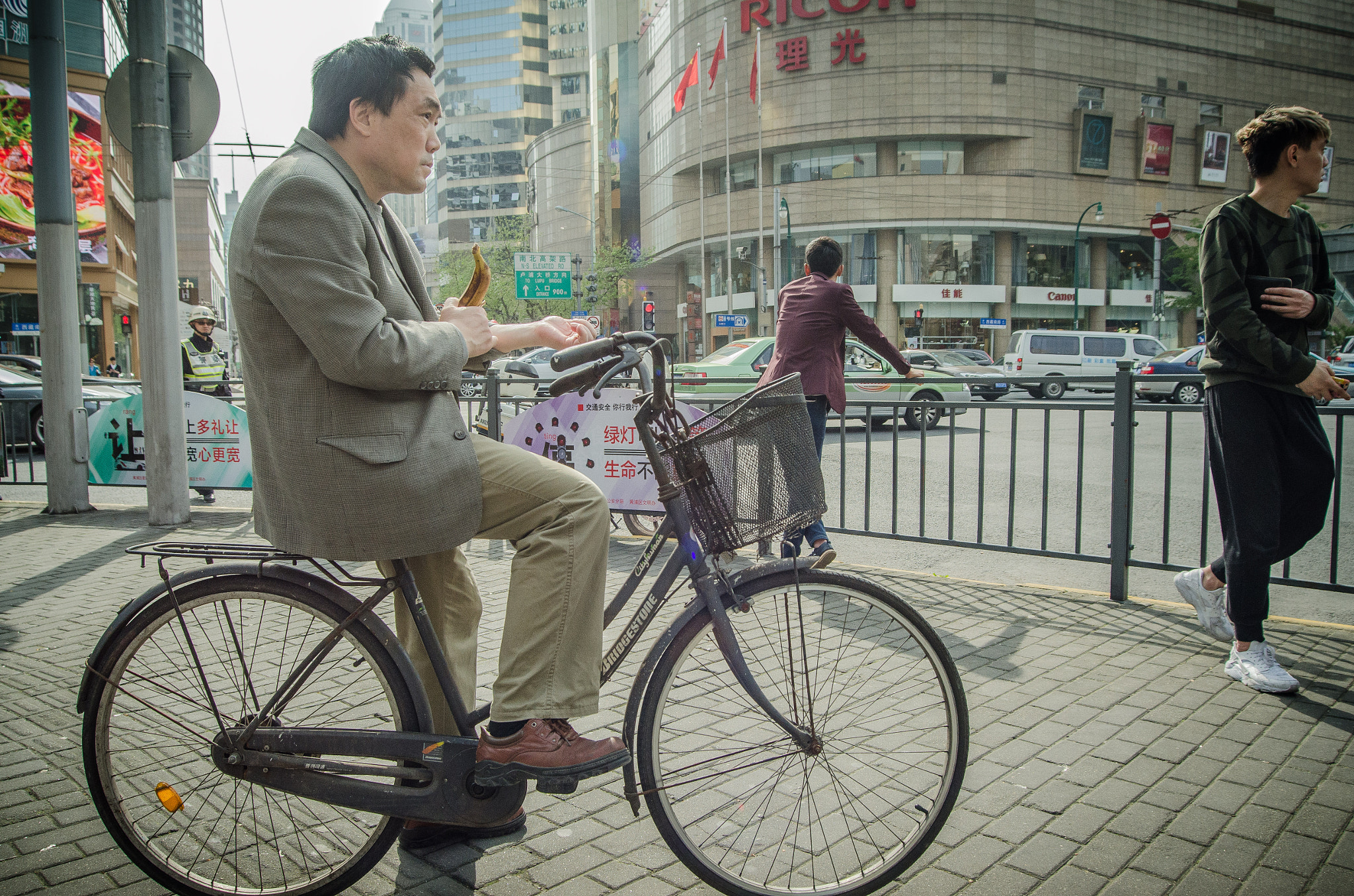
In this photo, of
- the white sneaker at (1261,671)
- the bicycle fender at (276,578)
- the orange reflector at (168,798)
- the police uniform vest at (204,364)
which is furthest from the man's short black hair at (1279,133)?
the police uniform vest at (204,364)

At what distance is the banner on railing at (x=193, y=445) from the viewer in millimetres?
8250

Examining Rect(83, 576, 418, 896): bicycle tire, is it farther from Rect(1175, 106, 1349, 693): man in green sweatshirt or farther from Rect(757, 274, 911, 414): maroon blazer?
Rect(757, 274, 911, 414): maroon blazer

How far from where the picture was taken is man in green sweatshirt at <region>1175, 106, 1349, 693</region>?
11.5ft

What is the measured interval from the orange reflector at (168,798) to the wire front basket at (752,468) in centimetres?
145

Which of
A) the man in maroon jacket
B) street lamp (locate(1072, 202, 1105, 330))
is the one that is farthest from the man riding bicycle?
street lamp (locate(1072, 202, 1105, 330))

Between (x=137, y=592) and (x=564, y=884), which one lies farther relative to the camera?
(x=137, y=592)

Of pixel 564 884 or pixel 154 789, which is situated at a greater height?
pixel 154 789

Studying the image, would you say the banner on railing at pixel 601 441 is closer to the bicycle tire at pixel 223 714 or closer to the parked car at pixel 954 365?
the bicycle tire at pixel 223 714

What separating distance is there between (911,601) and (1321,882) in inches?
103

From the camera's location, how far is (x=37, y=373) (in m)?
15.8

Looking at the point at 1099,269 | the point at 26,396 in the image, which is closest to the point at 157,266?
the point at 26,396

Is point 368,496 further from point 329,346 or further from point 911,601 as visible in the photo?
point 911,601

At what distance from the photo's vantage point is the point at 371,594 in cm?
211

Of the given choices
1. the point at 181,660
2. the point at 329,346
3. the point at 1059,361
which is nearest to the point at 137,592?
the point at 181,660
